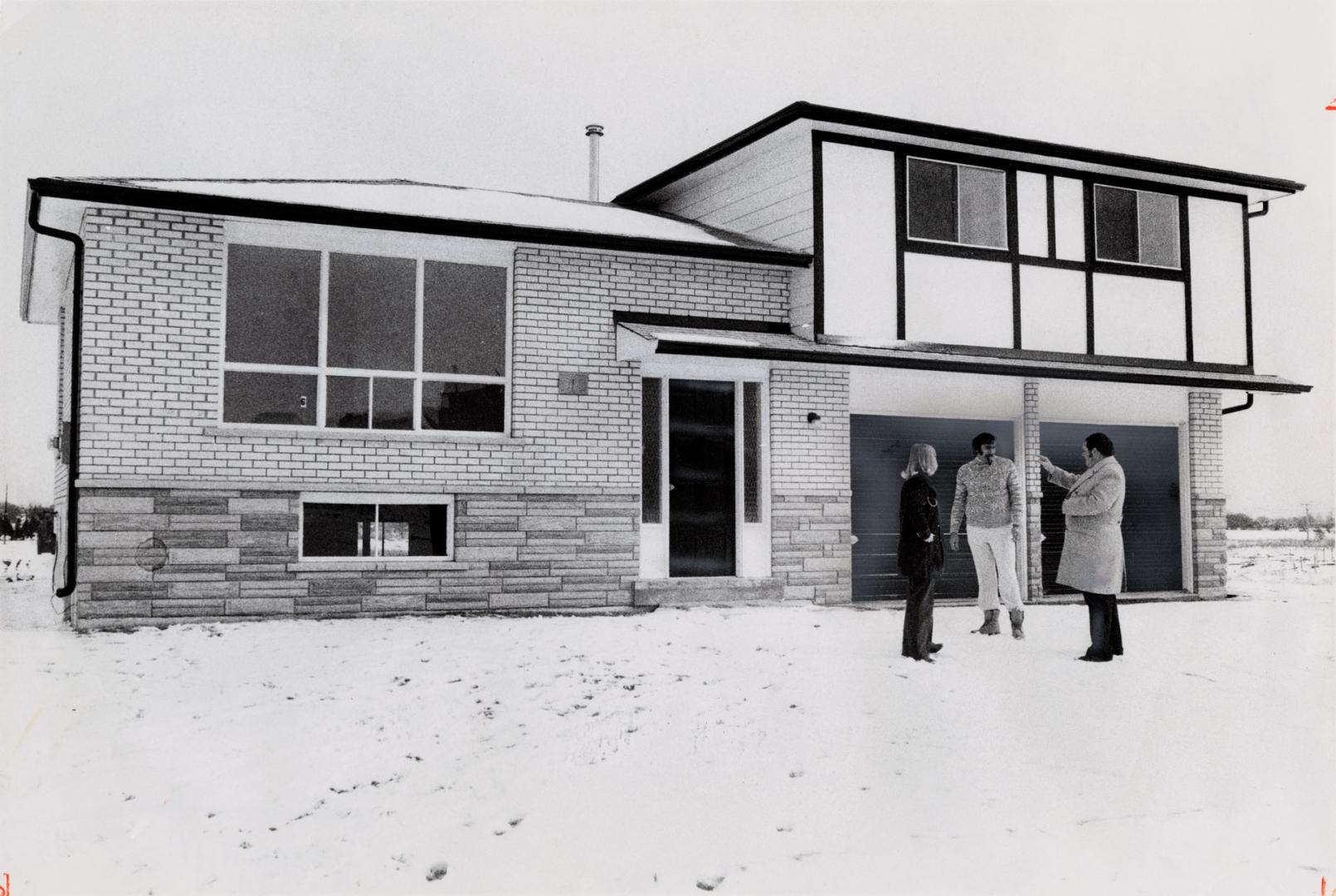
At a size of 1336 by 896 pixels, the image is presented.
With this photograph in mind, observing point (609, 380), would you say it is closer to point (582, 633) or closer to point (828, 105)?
point (582, 633)

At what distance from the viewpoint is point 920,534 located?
286 inches

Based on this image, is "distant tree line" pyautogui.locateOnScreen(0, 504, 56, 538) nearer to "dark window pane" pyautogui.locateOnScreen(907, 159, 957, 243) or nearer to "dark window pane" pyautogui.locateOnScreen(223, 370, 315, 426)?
"dark window pane" pyautogui.locateOnScreen(223, 370, 315, 426)

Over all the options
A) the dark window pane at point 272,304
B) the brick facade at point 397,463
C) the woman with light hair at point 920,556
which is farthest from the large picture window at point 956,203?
the dark window pane at point 272,304

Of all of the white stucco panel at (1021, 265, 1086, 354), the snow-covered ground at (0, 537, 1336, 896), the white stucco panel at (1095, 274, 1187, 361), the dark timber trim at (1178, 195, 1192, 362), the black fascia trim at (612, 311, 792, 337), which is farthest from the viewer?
the dark timber trim at (1178, 195, 1192, 362)

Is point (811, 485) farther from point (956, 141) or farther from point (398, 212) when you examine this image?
point (398, 212)

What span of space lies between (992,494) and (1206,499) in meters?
5.81

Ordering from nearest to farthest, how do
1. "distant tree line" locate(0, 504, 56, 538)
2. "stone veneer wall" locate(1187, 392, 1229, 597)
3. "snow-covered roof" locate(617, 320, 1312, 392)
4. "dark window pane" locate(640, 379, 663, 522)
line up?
"distant tree line" locate(0, 504, 56, 538), "snow-covered roof" locate(617, 320, 1312, 392), "dark window pane" locate(640, 379, 663, 522), "stone veneer wall" locate(1187, 392, 1229, 597)

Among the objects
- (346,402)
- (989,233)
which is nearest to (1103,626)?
(989,233)

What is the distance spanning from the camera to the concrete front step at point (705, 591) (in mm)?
9445

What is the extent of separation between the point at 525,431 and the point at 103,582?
3664mm

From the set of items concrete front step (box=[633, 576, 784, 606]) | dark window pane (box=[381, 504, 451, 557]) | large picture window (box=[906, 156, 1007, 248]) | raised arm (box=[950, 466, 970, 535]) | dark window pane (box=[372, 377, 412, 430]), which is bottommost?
concrete front step (box=[633, 576, 784, 606])

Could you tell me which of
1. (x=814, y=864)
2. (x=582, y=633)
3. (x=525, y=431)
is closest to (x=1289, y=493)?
(x=814, y=864)

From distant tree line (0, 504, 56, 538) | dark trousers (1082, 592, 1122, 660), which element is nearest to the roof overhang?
dark trousers (1082, 592, 1122, 660)

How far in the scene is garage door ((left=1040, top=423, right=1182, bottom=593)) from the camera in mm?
11961
